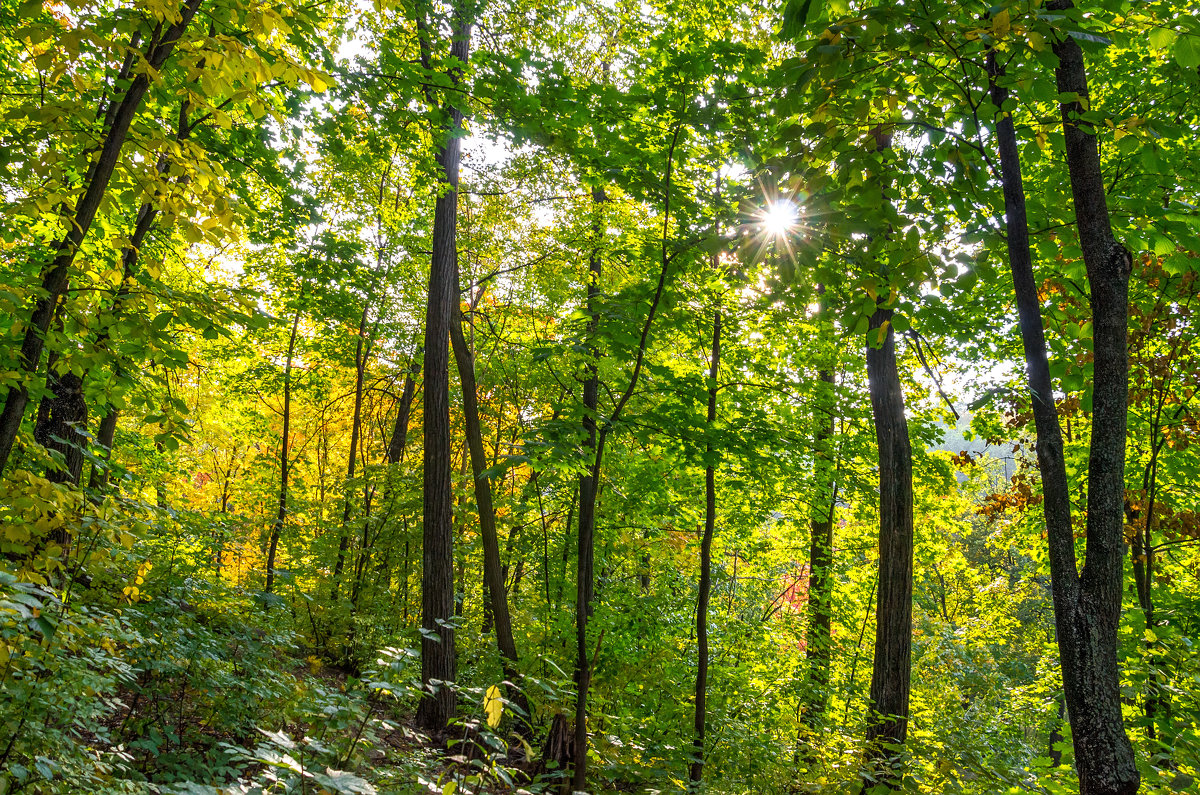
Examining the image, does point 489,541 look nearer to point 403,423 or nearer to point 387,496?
point 387,496

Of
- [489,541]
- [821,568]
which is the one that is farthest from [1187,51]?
[821,568]

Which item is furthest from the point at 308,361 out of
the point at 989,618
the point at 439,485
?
the point at 989,618

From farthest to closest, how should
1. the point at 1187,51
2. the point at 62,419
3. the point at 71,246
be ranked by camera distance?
the point at 62,419
the point at 71,246
the point at 1187,51

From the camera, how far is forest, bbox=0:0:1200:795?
6.71 ft

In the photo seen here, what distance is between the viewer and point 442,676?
675 centimetres

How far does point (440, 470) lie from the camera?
287 inches

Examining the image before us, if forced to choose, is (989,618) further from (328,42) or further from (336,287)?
(328,42)

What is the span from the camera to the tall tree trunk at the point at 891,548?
5.43 m

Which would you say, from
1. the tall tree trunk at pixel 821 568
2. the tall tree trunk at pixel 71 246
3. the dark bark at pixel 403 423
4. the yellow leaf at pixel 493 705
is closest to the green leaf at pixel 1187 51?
the yellow leaf at pixel 493 705

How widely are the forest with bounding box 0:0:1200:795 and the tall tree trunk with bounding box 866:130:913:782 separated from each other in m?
0.04

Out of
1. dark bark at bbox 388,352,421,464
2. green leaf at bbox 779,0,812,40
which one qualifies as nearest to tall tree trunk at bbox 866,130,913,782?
green leaf at bbox 779,0,812,40

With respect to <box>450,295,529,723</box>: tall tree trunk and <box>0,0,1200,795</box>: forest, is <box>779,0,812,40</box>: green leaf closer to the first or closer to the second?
<box>0,0,1200,795</box>: forest

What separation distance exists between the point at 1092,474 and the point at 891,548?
13.5 feet

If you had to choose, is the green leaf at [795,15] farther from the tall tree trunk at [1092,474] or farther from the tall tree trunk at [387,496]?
the tall tree trunk at [387,496]
